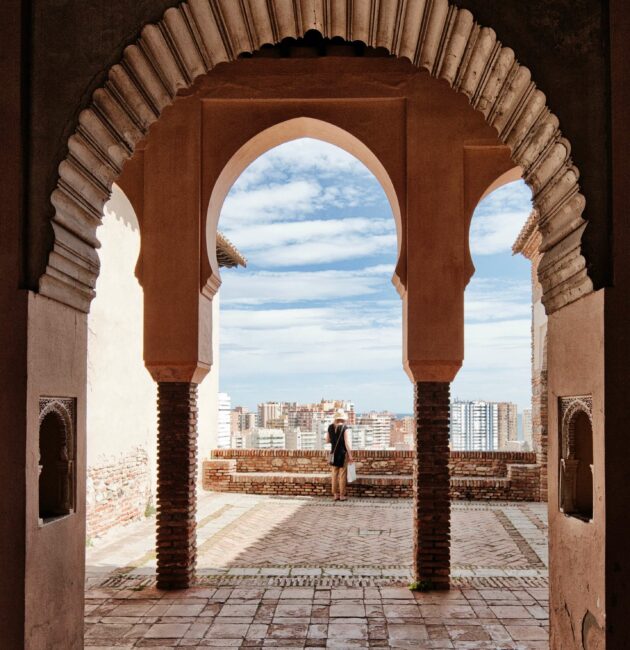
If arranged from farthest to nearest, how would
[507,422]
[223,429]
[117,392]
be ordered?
[507,422]
[223,429]
[117,392]

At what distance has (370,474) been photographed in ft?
47.5

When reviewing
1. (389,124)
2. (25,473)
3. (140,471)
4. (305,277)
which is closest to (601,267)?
(25,473)

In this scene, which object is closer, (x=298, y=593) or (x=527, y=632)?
(x=527, y=632)

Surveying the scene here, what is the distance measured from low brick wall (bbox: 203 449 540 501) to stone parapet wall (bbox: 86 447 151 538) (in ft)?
9.45

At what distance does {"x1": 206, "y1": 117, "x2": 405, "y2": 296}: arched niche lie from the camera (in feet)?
23.6

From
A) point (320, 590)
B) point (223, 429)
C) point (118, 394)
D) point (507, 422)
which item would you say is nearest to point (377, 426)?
point (507, 422)

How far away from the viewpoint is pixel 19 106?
10.9ft

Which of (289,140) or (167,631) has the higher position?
(289,140)

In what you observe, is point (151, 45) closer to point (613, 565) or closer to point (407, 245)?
point (613, 565)

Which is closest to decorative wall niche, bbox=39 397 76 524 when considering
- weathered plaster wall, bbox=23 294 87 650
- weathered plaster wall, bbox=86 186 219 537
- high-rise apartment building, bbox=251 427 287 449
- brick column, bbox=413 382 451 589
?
weathered plaster wall, bbox=23 294 87 650

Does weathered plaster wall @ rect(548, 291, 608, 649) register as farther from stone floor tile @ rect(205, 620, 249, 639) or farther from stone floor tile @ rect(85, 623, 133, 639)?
stone floor tile @ rect(85, 623, 133, 639)

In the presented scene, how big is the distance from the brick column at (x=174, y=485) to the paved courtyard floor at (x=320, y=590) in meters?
0.25

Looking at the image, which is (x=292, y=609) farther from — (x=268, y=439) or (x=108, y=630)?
(x=268, y=439)

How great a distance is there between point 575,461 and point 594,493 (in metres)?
0.37
